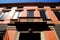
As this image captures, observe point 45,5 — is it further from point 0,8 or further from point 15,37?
point 15,37

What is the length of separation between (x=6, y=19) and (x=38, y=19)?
11.3ft

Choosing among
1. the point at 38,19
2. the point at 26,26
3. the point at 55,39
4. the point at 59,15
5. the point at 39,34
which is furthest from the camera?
the point at 59,15

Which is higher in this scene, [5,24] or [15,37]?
[5,24]

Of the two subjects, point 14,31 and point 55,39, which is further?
point 14,31

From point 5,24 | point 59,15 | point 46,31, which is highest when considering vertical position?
point 59,15

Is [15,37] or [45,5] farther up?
[45,5]

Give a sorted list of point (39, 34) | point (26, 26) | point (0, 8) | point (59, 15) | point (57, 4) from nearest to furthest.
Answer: point (39, 34) → point (26, 26) → point (59, 15) → point (0, 8) → point (57, 4)

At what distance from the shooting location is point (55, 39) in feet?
32.7

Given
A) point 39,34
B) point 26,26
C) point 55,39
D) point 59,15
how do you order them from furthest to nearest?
1. point 59,15
2. point 26,26
3. point 39,34
4. point 55,39

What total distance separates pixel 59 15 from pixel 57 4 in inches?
175

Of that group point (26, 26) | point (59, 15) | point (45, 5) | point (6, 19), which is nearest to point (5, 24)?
point (6, 19)

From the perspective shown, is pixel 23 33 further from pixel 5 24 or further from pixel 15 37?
pixel 5 24

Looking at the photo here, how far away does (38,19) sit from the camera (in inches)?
498

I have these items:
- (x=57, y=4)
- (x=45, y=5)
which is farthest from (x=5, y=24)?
(x=57, y=4)
